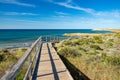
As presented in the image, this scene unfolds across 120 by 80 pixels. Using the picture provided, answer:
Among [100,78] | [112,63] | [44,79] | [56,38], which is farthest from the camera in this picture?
[56,38]

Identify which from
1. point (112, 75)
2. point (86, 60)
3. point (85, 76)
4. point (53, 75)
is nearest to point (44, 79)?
point (53, 75)

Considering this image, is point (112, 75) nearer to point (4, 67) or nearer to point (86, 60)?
point (86, 60)

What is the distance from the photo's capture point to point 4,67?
413 inches

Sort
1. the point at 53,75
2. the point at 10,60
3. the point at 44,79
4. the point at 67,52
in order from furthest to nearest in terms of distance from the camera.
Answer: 1. the point at 67,52
2. the point at 10,60
3. the point at 53,75
4. the point at 44,79

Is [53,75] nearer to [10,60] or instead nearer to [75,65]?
[75,65]

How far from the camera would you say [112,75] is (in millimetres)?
8648

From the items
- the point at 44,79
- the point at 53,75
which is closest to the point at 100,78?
the point at 53,75

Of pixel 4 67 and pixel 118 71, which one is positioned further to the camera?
pixel 4 67

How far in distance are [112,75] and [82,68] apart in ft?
6.00

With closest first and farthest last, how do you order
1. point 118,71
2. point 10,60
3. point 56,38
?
1. point 118,71
2. point 10,60
3. point 56,38

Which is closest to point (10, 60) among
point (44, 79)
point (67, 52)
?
point (67, 52)

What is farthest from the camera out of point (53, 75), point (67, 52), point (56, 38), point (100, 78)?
point (56, 38)

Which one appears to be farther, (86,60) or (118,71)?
(86,60)

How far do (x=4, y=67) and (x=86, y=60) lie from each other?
192 inches
